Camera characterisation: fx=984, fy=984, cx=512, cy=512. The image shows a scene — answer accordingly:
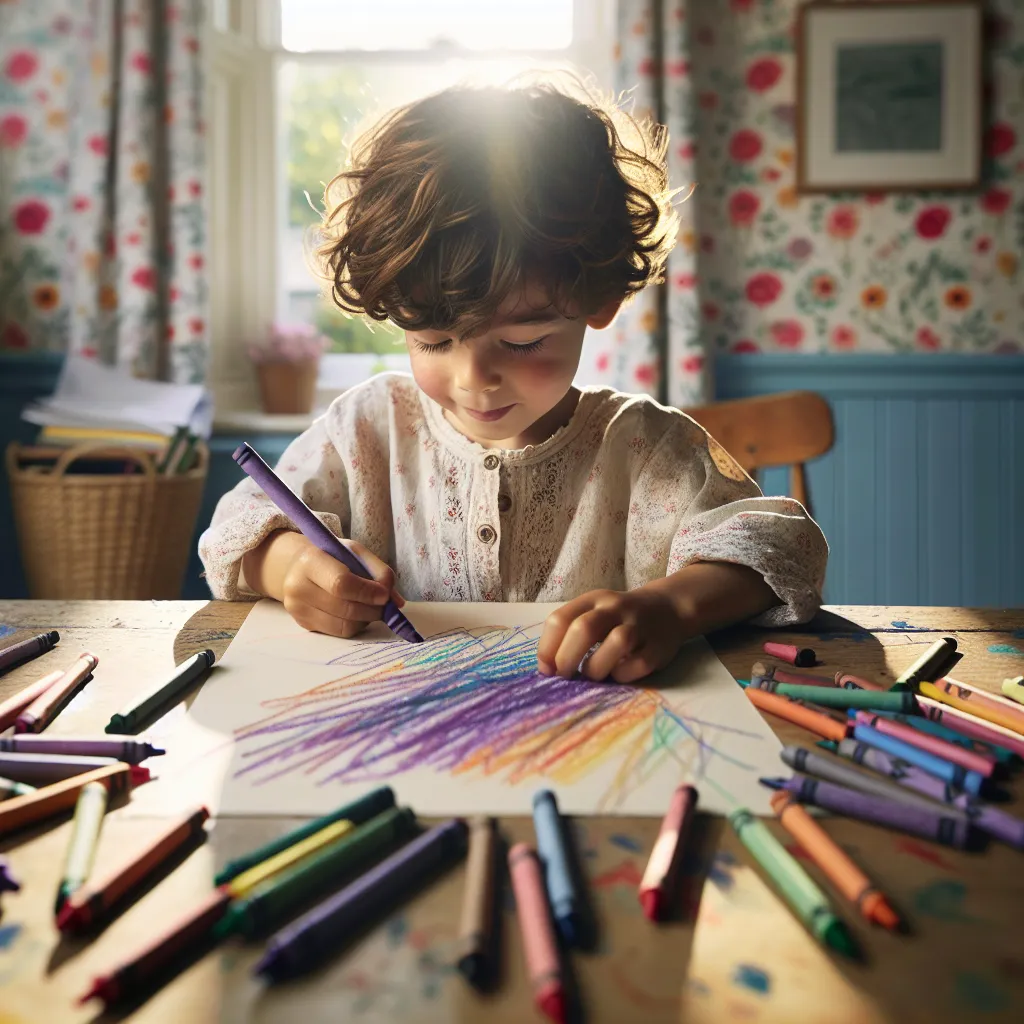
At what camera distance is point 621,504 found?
1094mm

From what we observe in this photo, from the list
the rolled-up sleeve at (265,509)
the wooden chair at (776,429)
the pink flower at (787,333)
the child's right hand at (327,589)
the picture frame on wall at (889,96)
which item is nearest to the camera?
the child's right hand at (327,589)

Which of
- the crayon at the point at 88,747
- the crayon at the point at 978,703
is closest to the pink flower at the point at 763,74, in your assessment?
the crayon at the point at 978,703

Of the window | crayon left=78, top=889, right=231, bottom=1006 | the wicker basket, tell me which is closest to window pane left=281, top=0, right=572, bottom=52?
the window

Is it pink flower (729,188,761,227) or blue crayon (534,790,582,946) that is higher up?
pink flower (729,188,761,227)

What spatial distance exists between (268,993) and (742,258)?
256 cm

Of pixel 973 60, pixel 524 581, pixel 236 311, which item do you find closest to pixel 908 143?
pixel 973 60

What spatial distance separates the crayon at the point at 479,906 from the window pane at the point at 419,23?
2734mm

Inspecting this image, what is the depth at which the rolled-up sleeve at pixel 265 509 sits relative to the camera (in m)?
0.87

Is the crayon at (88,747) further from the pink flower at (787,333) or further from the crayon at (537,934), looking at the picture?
the pink flower at (787,333)

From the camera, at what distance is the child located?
0.78 metres

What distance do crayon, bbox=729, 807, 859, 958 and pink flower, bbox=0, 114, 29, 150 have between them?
9.18ft

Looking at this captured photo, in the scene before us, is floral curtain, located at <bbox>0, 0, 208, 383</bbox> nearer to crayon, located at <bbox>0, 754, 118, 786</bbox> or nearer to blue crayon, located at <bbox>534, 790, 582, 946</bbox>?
crayon, located at <bbox>0, 754, 118, 786</bbox>

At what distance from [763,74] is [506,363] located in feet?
7.05

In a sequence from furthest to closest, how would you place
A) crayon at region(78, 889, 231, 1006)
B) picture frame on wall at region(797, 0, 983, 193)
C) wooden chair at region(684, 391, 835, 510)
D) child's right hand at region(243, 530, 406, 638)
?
picture frame on wall at region(797, 0, 983, 193), wooden chair at region(684, 391, 835, 510), child's right hand at region(243, 530, 406, 638), crayon at region(78, 889, 231, 1006)
